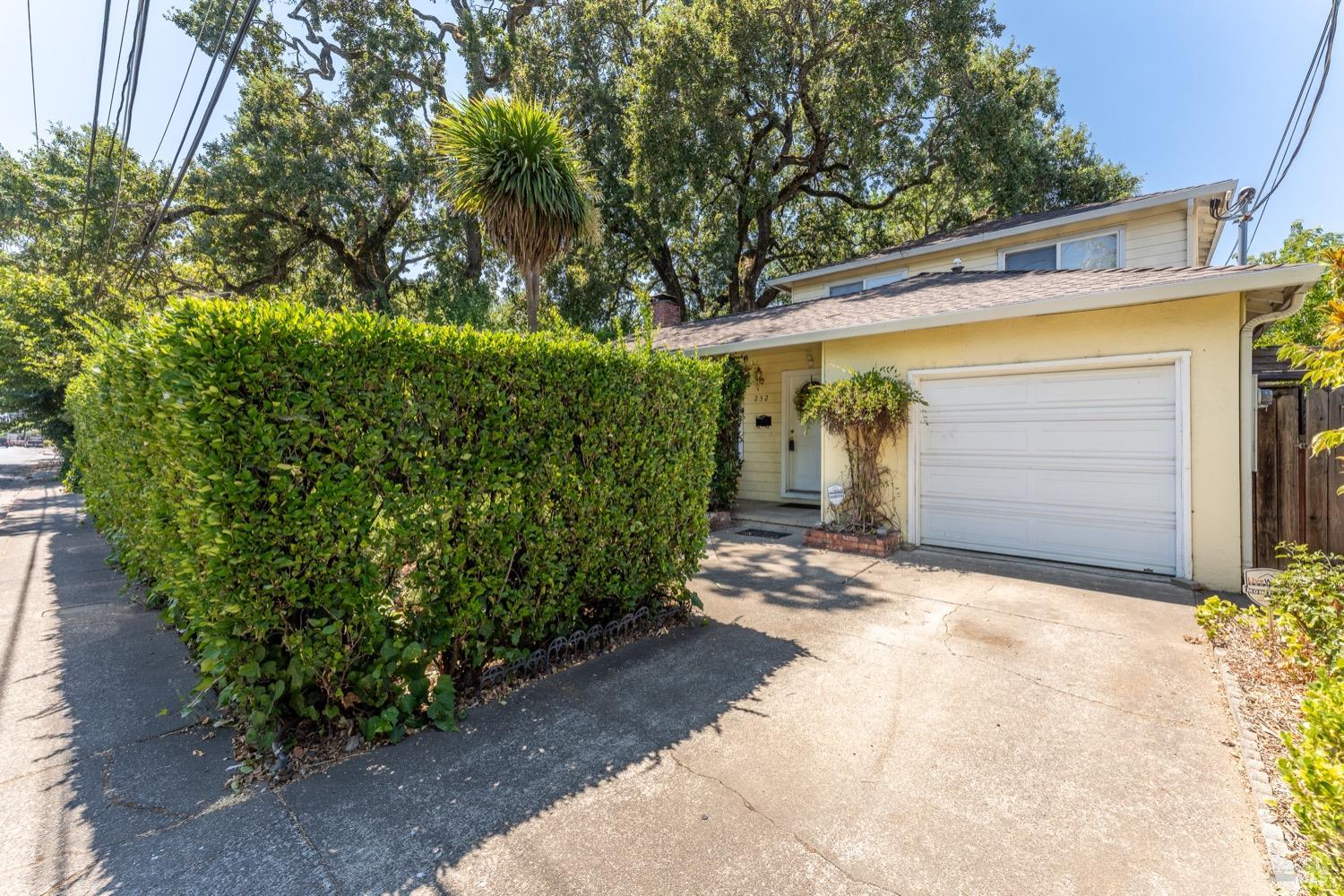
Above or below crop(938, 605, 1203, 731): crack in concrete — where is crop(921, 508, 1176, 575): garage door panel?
above

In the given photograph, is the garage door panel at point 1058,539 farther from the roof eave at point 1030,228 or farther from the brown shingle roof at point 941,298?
the roof eave at point 1030,228

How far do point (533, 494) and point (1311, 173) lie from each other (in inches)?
413

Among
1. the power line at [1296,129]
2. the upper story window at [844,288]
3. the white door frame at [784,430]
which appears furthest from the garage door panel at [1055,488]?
the upper story window at [844,288]

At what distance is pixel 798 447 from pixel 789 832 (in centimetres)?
829

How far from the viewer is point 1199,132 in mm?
10664

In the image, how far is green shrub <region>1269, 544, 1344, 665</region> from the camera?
3068 millimetres

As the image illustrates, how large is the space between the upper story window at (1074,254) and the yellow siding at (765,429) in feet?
14.9

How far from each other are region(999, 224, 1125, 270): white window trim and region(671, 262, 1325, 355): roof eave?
541cm

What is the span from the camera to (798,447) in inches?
402

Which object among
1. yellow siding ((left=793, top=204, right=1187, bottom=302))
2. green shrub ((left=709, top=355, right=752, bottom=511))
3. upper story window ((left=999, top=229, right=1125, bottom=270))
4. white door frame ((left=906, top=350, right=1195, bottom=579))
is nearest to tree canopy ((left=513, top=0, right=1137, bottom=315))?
yellow siding ((left=793, top=204, right=1187, bottom=302))

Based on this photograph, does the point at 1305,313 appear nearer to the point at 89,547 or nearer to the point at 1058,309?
the point at 1058,309

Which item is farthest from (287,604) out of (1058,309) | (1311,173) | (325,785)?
(1311,173)

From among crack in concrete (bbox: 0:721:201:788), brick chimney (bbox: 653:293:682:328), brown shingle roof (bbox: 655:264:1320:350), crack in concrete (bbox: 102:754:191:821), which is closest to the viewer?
crack in concrete (bbox: 102:754:191:821)

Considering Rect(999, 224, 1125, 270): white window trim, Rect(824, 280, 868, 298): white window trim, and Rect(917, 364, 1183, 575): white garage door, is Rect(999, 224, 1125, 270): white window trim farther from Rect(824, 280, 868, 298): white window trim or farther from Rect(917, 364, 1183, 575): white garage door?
Rect(917, 364, 1183, 575): white garage door
